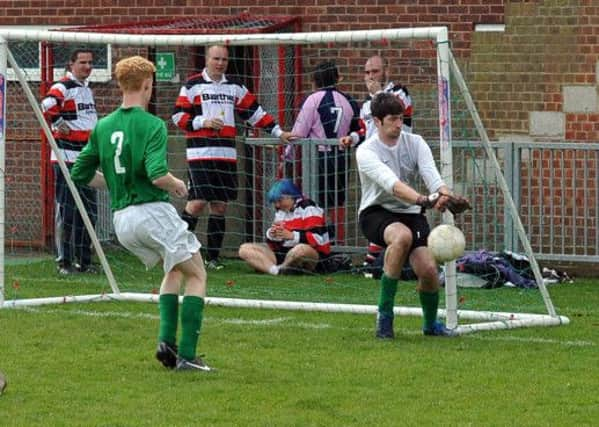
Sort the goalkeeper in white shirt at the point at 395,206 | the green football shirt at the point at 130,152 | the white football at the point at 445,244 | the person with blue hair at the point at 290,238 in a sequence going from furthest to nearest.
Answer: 1. the person with blue hair at the point at 290,238
2. the goalkeeper in white shirt at the point at 395,206
3. the white football at the point at 445,244
4. the green football shirt at the point at 130,152

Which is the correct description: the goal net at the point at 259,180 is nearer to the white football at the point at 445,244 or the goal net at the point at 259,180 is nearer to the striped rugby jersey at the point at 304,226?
the striped rugby jersey at the point at 304,226

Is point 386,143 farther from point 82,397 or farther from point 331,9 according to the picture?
point 331,9

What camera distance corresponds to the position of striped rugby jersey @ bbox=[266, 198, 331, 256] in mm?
15648

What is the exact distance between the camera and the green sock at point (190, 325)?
9742mm

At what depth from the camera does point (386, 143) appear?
36.6 ft

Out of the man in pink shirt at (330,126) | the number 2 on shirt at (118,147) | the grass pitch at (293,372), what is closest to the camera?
the grass pitch at (293,372)

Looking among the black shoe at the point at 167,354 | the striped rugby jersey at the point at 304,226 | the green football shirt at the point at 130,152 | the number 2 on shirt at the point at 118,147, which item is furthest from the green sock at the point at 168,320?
the striped rugby jersey at the point at 304,226

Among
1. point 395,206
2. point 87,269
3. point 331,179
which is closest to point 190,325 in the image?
point 395,206

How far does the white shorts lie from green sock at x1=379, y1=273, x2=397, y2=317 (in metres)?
1.66

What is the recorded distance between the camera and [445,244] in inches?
423

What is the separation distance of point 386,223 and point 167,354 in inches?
79.9

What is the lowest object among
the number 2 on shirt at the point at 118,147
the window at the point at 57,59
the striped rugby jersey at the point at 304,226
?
the striped rugby jersey at the point at 304,226

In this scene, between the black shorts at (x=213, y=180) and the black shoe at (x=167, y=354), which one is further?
the black shorts at (x=213, y=180)

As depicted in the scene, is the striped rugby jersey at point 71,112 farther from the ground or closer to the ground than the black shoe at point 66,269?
farther from the ground
